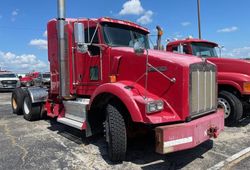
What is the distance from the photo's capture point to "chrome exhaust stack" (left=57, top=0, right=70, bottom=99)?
722cm

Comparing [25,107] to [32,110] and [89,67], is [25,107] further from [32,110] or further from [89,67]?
[89,67]

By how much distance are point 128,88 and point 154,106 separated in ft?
2.10

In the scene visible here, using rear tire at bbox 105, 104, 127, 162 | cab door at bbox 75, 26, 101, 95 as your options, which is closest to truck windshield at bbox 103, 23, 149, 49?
cab door at bbox 75, 26, 101, 95

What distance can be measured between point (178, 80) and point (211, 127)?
1111 mm

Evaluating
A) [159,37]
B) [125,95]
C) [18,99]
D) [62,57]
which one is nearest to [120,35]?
[159,37]

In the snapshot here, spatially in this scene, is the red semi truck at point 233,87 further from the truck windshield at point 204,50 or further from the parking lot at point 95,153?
the truck windshield at point 204,50

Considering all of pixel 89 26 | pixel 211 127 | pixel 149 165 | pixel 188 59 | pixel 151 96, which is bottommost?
pixel 149 165

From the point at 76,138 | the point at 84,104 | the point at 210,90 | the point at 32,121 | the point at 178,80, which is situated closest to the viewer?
the point at 178,80

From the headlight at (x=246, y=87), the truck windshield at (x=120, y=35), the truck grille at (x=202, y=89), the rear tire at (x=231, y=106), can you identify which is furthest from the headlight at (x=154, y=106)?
the headlight at (x=246, y=87)

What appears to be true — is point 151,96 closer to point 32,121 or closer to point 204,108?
point 204,108

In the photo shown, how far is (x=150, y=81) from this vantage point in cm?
523

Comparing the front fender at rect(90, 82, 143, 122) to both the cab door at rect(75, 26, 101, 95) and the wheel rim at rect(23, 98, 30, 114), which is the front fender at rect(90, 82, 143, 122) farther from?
the wheel rim at rect(23, 98, 30, 114)

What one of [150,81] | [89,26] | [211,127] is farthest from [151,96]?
[89,26]

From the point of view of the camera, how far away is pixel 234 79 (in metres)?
8.20
